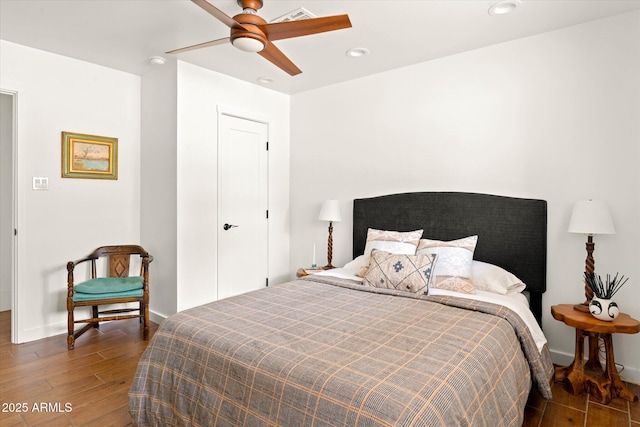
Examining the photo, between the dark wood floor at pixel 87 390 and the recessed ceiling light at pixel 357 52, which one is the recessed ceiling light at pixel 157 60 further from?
the dark wood floor at pixel 87 390

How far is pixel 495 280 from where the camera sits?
104 inches

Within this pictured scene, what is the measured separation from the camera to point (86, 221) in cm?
358

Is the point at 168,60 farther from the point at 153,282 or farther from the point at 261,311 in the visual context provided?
the point at 261,311

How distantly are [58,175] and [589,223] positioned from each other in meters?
4.32

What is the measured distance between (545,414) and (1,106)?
5.69 metres

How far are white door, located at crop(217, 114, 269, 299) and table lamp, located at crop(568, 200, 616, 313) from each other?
2.99m

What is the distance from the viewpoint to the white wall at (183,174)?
347 centimetres

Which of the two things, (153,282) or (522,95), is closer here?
(522,95)

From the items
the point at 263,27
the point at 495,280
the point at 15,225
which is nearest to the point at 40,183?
the point at 15,225

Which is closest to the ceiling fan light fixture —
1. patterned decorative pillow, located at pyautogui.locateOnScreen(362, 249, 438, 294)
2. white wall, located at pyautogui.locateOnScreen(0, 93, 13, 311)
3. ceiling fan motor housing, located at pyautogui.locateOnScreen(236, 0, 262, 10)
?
ceiling fan motor housing, located at pyautogui.locateOnScreen(236, 0, 262, 10)

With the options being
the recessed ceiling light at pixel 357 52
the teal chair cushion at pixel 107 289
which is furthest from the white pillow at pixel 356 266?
the teal chair cushion at pixel 107 289

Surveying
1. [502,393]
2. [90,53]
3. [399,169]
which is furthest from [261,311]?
[90,53]

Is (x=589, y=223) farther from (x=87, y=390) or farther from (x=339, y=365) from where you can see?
(x=87, y=390)

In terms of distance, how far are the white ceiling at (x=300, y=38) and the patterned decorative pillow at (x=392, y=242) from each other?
1.58 meters
